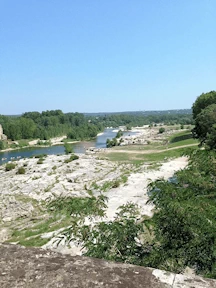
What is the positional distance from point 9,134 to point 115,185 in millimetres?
108762

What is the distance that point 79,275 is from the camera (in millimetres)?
2082

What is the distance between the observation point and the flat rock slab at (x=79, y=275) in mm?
→ 1987

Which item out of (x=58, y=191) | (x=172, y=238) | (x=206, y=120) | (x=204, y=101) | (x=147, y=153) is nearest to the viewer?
(x=172, y=238)

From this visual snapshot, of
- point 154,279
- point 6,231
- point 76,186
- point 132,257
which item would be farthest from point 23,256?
point 76,186

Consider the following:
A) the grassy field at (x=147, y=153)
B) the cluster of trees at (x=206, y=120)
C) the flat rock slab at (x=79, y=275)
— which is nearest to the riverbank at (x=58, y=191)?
the cluster of trees at (x=206, y=120)

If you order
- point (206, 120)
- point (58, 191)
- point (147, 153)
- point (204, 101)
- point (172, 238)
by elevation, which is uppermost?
point (204, 101)

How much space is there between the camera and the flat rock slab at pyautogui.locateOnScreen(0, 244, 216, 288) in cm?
199

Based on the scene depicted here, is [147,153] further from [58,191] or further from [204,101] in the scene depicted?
[58,191]

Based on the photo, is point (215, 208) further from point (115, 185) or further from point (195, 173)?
point (115, 185)

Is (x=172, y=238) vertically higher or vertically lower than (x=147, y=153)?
higher

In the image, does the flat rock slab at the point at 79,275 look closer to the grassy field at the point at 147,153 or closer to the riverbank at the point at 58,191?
the riverbank at the point at 58,191

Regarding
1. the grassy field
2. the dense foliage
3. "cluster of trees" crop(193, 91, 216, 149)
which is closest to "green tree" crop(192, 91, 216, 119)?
"cluster of trees" crop(193, 91, 216, 149)

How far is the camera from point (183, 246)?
16.4 ft

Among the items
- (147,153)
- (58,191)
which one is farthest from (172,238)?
(147,153)
